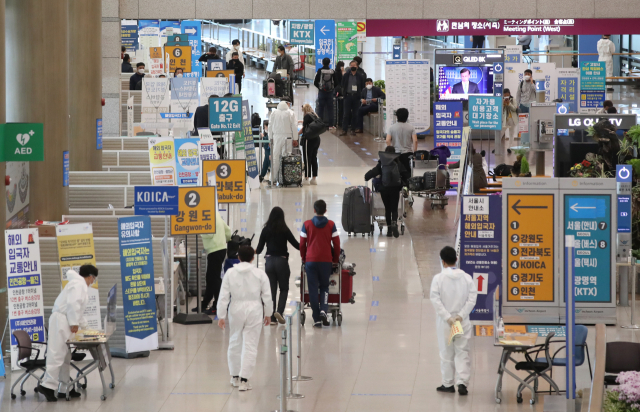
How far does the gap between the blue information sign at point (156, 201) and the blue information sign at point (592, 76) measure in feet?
60.0

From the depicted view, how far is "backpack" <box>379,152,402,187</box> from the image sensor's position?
15023mm

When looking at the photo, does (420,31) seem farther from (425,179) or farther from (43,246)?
(43,246)

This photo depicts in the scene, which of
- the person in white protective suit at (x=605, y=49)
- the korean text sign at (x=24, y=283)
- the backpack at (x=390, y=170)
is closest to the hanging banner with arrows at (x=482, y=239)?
the backpack at (x=390, y=170)

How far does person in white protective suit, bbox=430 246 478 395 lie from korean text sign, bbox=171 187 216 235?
11.6 feet

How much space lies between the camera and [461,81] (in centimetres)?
2434

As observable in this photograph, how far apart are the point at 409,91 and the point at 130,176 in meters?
8.98

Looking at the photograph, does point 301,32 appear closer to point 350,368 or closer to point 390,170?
point 390,170

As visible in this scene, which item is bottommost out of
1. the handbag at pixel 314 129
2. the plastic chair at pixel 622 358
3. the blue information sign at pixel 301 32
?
the plastic chair at pixel 622 358

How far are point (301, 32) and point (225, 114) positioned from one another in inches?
515

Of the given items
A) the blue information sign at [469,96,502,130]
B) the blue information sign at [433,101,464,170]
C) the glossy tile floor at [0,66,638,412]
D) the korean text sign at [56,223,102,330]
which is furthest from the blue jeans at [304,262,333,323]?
the blue information sign at [433,101,464,170]

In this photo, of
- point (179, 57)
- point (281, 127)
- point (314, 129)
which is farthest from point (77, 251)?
point (179, 57)

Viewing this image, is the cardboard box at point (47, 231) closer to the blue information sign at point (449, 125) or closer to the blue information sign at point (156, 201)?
the blue information sign at point (156, 201)

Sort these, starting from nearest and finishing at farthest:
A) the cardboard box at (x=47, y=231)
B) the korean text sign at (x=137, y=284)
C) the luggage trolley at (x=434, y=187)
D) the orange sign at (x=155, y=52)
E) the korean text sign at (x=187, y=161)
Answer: the korean text sign at (x=137, y=284), the cardboard box at (x=47, y=231), the korean text sign at (x=187, y=161), the luggage trolley at (x=434, y=187), the orange sign at (x=155, y=52)

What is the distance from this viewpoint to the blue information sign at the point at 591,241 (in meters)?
10.5
